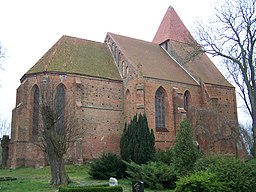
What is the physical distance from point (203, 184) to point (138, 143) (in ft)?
37.8

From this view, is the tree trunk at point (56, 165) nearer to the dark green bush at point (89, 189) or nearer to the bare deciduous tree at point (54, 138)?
the bare deciduous tree at point (54, 138)

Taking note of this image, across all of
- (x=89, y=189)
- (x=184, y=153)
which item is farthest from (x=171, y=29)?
(x=89, y=189)

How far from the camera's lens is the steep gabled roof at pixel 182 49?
32969mm

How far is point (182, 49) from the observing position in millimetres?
34906

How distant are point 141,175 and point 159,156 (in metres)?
3.94

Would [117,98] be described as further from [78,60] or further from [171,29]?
[171,29]

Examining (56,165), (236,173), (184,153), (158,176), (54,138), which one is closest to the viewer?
(236,173)

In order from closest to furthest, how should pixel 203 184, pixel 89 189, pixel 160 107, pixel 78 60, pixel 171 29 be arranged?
pixel 203 184 < pixel 89 189 < pixel 160 107 < pixel 78 60 < pixel 171 29

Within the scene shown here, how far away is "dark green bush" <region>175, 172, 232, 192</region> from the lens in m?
11.1

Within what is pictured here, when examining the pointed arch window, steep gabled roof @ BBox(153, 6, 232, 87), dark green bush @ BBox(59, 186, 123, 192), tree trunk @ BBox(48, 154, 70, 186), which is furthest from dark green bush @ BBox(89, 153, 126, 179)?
steep gabled roof @ BBox(153, 6, 232, 87)

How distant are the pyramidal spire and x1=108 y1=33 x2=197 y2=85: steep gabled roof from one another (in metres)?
1.79

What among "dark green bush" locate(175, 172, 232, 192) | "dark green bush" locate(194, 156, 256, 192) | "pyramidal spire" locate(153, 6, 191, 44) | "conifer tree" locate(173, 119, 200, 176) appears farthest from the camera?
"pyramidal spire" locate(153, 6, 191, 44)

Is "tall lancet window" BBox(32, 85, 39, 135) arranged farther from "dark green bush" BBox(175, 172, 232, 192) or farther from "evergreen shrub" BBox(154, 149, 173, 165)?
"dark green bush" BBox(175, 172, 232, 192)

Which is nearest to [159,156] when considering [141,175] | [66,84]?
[141,175]
